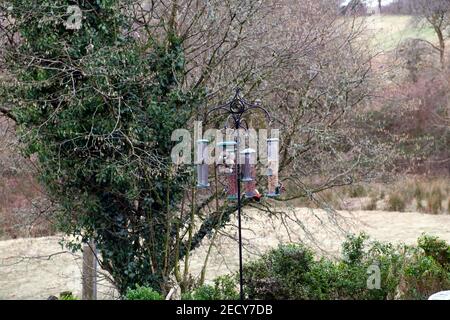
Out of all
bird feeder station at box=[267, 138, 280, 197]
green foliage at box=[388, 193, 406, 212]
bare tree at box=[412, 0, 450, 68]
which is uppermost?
bare tree at box=[412, 0, 450, 68]

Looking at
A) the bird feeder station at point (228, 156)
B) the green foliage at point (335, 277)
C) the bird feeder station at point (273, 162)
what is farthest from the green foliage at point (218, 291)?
the bird feeder station at point (228, 156)

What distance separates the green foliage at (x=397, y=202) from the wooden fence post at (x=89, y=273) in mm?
8421

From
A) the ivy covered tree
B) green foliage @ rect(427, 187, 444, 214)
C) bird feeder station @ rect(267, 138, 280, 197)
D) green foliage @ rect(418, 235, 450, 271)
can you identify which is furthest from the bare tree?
bird feeder station @ rect(267, 138, 280, 197)

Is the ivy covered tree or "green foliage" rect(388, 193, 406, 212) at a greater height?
the ivy covered tree

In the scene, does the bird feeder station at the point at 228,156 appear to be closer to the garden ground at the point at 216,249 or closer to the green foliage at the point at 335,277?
the green foliage at the point at 335,277

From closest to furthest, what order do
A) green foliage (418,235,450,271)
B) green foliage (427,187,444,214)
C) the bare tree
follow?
green foliage (418,235,450,271) < green foliage (427,187,444,214) < the bare tree

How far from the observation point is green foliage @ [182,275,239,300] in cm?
644

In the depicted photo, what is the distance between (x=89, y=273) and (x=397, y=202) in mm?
8606

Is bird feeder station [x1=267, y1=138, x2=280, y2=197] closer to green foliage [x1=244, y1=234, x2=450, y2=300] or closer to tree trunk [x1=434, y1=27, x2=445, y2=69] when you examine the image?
green foliage [x1=244, y1=234, x2=450, y2=300]

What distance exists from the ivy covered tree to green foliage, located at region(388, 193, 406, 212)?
8430mm

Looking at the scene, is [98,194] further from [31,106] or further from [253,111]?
[253,111]

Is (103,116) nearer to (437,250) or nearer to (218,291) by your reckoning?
(218,291)

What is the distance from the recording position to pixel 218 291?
6.65 meters

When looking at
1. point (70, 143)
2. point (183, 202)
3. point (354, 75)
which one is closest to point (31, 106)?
point (70, 143)
